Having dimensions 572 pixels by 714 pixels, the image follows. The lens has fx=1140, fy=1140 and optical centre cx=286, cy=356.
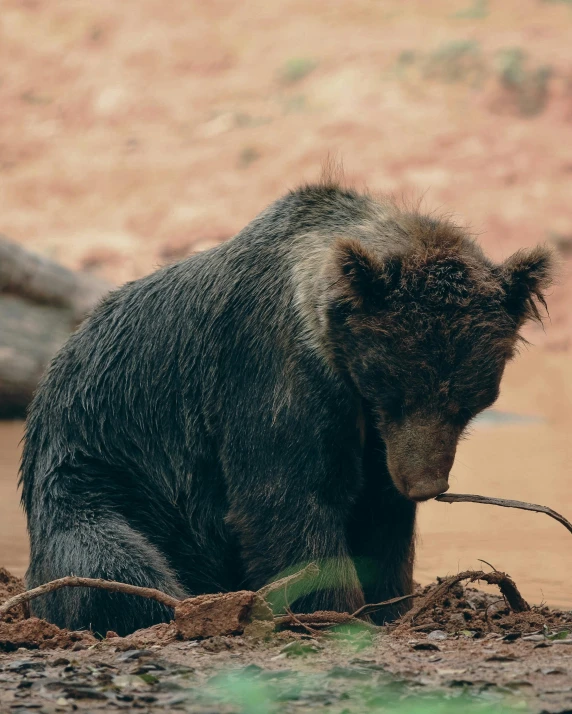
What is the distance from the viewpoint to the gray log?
14.1 meters

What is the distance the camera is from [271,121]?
107 feet

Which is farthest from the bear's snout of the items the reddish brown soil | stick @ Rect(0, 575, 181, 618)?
the reddish brown soil

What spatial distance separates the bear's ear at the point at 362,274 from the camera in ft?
16.4

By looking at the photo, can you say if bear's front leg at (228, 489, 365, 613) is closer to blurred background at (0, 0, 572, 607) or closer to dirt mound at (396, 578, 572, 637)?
dirt mound at (396, 578, 572, 637)

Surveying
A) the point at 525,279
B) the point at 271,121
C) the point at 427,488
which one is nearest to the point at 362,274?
the point at 525,279

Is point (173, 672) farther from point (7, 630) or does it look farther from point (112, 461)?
point (112, 461)

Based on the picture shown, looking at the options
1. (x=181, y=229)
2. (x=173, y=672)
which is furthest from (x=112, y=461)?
(x=181, y=229)

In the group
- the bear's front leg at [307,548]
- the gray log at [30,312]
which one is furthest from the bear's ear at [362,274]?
the gray log at [30,312]

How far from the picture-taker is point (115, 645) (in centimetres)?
450

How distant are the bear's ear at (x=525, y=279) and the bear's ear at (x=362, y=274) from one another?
0.53 metres

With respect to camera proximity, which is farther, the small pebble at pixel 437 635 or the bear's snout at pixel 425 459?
the bear's snout at pixel 425 459

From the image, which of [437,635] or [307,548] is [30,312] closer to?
[307,548]

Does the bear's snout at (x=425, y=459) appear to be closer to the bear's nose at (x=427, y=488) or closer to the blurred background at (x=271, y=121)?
the bear's nose at (x=427, y=488)

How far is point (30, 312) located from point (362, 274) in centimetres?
1061
